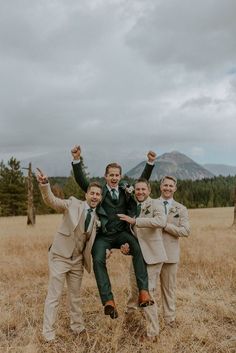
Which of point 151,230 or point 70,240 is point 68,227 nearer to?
point 70,240

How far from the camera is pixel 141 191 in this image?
5.36m

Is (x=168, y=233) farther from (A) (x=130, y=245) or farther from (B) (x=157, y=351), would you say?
(B) (x=157, y=351)

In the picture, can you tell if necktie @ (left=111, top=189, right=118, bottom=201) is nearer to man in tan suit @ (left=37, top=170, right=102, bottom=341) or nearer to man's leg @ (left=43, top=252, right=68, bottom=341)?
man in tan suit @ (left=37, top=170, right=102, bottom=341)

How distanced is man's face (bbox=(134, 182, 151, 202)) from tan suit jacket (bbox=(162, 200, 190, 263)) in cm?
51

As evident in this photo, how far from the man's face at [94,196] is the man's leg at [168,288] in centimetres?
139

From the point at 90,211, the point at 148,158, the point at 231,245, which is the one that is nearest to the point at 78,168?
the point at 90,211

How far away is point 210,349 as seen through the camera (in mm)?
4812

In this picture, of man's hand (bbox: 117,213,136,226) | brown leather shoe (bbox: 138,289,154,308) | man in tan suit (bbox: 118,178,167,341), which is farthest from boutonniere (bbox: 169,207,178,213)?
brown leather shoe (bbox: 138,289,154,308)

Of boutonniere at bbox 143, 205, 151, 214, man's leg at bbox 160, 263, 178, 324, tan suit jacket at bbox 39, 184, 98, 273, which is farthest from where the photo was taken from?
man's leg at bbox 160, 263, 178, 324

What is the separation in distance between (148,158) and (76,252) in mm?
1658

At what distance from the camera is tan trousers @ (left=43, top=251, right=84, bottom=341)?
16.3 ft

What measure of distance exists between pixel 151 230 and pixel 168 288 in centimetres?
95

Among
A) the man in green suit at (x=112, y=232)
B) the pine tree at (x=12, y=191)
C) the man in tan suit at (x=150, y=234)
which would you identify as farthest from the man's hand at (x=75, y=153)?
the pine tree at (x=12, y=191)

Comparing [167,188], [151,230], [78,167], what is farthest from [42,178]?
[167,188]
